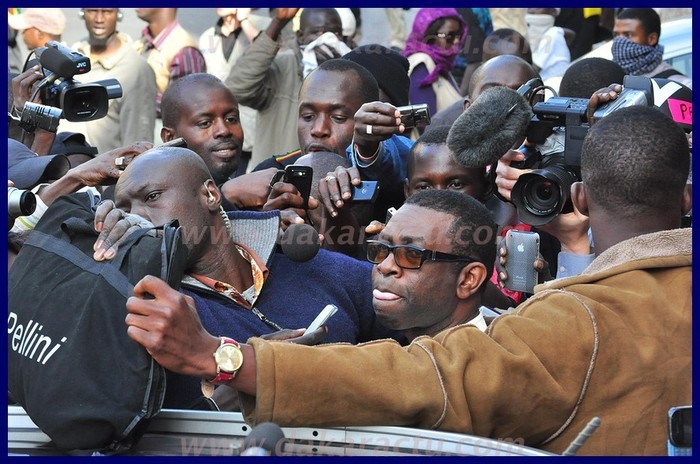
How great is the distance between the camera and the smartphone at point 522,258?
163 inches

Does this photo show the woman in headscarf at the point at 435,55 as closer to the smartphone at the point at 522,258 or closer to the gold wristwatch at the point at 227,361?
the smartphone at the point at 522,258

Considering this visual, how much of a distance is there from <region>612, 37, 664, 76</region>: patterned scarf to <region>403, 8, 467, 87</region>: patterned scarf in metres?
1.02

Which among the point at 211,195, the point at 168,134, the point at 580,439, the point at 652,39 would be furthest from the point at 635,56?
the point at 580,439

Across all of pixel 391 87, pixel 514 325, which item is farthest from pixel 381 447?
pixel 391 87

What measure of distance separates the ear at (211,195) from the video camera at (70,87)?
1.39 metres

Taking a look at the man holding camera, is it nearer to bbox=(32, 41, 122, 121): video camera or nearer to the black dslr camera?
the black dslr camera

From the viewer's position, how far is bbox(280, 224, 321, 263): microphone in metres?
4.29

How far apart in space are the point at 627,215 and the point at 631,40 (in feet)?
13.3

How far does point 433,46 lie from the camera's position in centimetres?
766

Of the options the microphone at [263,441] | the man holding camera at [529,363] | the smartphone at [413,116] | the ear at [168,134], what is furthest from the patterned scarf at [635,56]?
the microphone at [263,441]

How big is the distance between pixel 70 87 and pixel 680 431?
341 cm

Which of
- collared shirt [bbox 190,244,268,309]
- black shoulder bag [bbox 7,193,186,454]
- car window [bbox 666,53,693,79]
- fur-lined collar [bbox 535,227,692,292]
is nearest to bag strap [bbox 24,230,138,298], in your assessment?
black shoulder bag [bbox 7,193,186,454]

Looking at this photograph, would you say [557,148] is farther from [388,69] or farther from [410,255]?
[388,69]

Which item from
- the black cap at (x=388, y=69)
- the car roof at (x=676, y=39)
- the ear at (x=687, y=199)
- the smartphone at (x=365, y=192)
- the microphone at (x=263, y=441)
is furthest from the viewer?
the car roof at (x=676, y=39)
